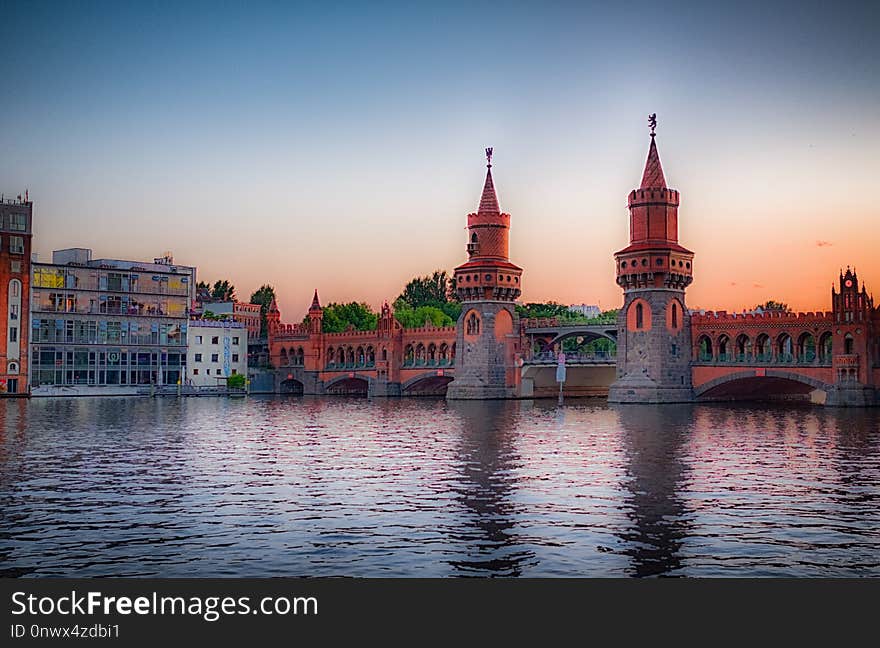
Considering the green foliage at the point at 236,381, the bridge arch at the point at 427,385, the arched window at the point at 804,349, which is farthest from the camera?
the green foliage at the point at 236,381

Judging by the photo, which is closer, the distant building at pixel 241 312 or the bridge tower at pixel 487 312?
the bridge tower at pixel 487 312

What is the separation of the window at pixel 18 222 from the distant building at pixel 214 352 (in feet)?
88.3

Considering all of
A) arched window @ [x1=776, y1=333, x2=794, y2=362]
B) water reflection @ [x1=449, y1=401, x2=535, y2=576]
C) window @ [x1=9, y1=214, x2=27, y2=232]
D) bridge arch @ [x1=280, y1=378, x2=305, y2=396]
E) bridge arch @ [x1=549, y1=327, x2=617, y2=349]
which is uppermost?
window @ [x1=9, y1=214, x2=27, y2=232]

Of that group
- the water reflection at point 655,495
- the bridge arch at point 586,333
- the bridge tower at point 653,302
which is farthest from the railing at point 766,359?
the water reflection at point 655,495

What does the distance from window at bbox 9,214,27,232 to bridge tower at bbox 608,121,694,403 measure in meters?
63.1

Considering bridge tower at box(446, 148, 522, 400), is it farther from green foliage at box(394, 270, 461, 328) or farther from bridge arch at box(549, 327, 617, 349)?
green foliage at box(394, 270, 461, 328)

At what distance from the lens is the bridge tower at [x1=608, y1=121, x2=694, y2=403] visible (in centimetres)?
8906

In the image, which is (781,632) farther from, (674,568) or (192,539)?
(192,539)

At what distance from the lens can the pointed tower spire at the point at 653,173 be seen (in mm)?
91500

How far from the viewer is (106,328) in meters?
120

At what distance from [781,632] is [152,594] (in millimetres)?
8686

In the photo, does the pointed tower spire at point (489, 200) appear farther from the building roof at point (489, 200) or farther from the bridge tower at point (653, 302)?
the bridge tower at point (653, 302)

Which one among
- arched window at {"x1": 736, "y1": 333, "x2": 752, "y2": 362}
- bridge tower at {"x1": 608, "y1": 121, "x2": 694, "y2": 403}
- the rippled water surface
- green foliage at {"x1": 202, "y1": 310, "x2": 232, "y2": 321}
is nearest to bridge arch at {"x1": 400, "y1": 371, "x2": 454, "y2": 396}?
bridge tower at {"x1": 608, "y1": 121, "x2": 694, "y2": 403}

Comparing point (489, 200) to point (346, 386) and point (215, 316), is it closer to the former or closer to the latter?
point (346, 386)
